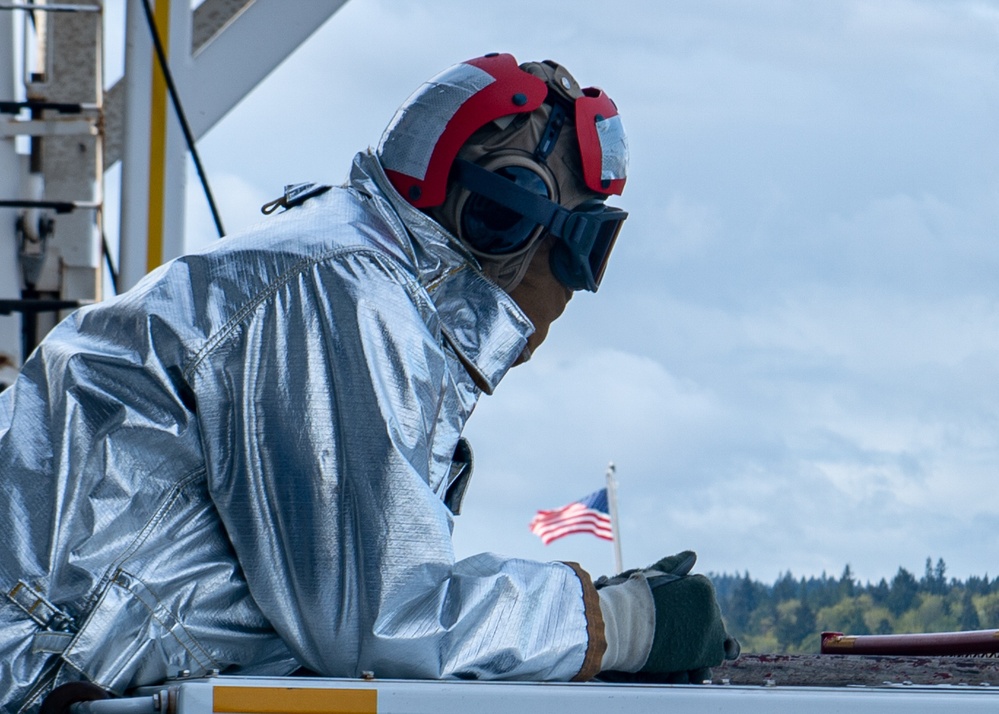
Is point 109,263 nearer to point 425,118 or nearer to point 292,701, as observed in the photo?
point 425,118

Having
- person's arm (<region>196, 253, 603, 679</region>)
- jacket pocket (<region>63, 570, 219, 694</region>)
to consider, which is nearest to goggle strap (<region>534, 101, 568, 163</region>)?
person's arm (<region>196, 253, 603, 679</region>)

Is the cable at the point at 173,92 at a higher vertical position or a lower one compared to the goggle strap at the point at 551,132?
higher

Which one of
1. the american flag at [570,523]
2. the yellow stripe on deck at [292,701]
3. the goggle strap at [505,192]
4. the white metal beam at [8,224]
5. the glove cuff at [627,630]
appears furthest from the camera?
the american flag at [570,523]

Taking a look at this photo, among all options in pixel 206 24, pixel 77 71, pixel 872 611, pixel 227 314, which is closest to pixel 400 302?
pixel 227 314

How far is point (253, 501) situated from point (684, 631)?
2.18 feet

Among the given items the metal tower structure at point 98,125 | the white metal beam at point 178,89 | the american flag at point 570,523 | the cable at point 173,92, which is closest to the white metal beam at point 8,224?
the metal tower structure at point 98,125

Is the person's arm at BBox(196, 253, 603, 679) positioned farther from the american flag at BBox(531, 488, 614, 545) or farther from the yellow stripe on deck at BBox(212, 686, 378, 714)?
the american flag at BBox(531, 488, 614, 545)

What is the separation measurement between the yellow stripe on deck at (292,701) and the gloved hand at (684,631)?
60cm

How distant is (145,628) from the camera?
6.68 ft

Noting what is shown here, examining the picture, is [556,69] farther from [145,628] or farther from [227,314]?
[145,628]

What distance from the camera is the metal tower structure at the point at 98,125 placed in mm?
5246

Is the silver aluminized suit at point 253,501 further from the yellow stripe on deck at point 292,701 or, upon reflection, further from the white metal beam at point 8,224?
the white metal beam at point 8,224

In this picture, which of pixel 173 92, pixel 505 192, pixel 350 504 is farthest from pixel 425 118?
pixel 173 92

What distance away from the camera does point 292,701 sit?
171 centimetres
